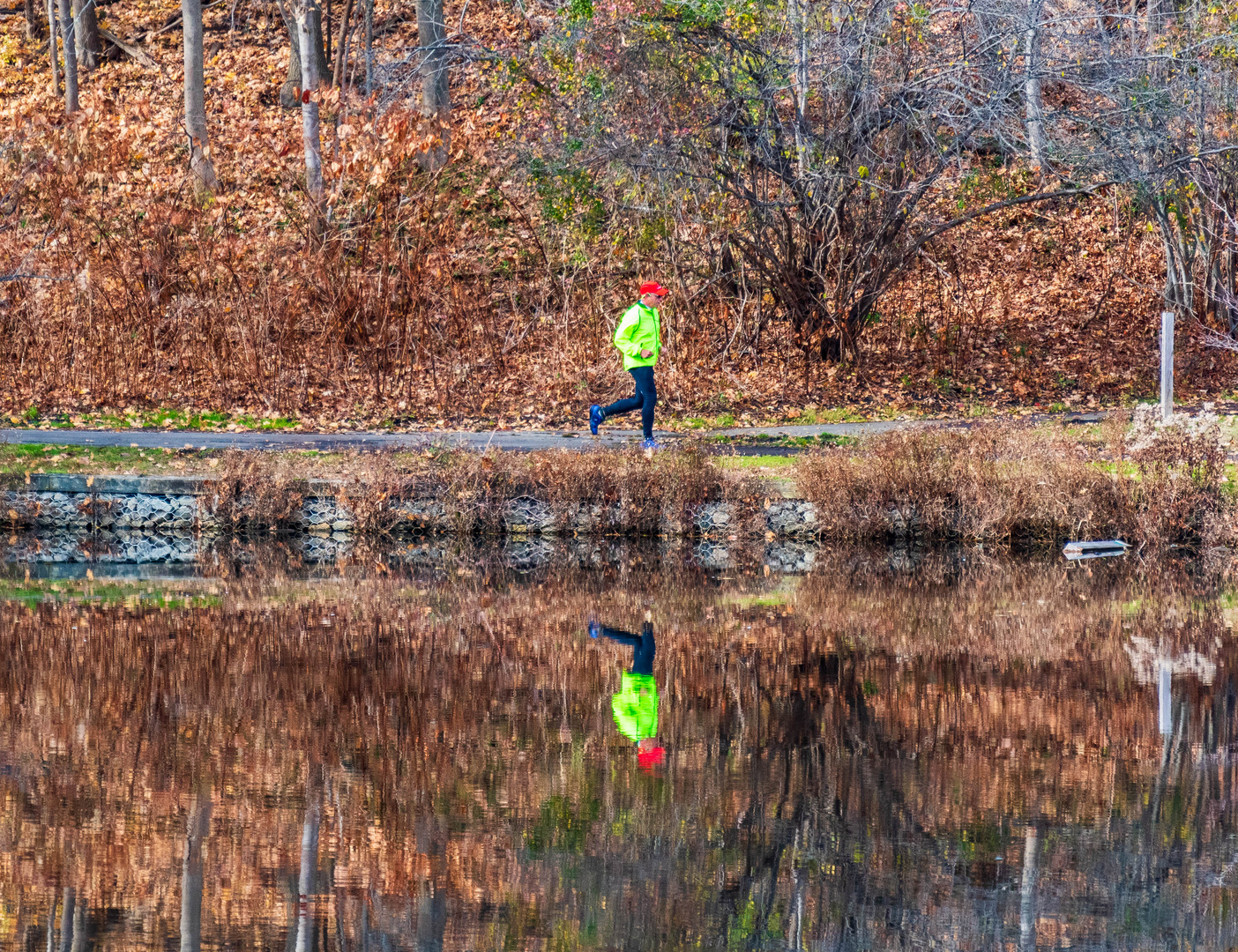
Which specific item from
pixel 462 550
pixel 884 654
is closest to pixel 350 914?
pixel 884 654

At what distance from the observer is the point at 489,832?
7.40 meters

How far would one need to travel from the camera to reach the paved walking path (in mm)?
19875

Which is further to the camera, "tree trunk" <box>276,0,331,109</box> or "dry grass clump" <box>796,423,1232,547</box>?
"tree trunk" <box>276,0,331,109</box>

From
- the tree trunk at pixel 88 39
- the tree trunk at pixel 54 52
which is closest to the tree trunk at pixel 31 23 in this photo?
the tree trunk at pixel 88 39

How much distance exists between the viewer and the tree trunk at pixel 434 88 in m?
28.3

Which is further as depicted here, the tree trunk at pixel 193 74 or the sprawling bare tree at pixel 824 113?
the tree trunk at pixel 193 74

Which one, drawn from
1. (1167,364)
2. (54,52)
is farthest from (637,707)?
(54,52)

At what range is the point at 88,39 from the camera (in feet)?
132

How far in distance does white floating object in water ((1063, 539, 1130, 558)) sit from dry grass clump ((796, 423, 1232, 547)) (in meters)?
0.25

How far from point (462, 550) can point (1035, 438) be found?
6.15 metres

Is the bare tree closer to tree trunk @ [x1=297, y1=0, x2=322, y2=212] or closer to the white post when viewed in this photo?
tree trunk @ [x1=297, y1=0, x2=322, y2=212]

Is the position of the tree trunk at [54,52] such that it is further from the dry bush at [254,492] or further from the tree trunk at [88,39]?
the dry bush at [254,492]

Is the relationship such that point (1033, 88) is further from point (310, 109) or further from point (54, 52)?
point (54, 52)

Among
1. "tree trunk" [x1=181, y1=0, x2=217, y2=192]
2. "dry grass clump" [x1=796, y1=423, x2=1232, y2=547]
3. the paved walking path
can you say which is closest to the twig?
"tree trunk" [x1=181, y1=0, x2=217, y2=192]
